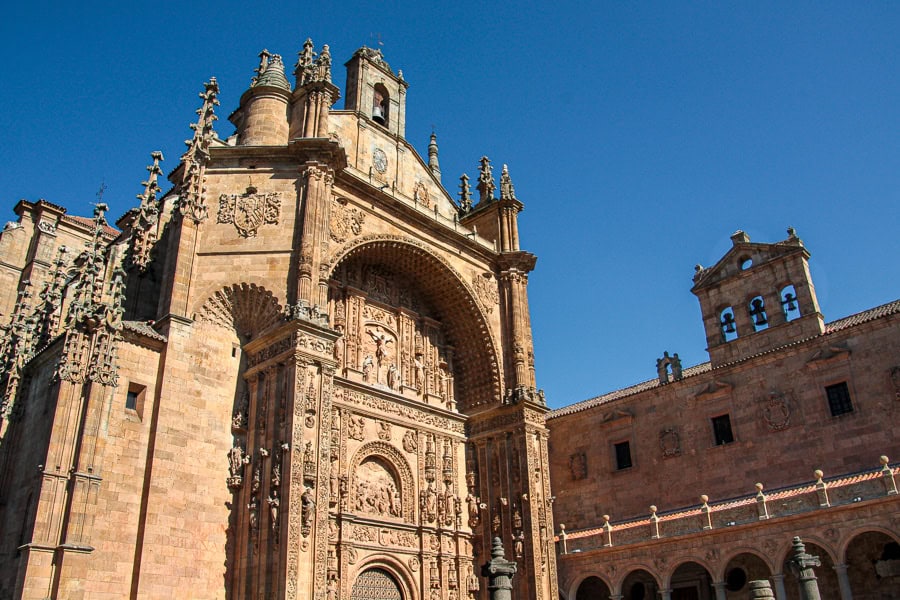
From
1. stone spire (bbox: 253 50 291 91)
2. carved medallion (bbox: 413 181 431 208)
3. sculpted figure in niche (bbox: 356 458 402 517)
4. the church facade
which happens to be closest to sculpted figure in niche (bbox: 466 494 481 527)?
the church facade

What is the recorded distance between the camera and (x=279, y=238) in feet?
57.5

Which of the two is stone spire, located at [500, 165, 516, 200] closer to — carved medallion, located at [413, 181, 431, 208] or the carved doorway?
carved medallion, located at [413, 181, 431, 208]

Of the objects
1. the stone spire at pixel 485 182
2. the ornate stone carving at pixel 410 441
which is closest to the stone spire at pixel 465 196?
the stone spire at pixel 485 182

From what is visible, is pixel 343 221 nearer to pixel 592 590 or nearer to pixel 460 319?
pixel 460 319

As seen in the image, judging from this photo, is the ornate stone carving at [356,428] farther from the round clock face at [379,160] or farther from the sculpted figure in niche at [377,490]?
the round clock face at [379,160]

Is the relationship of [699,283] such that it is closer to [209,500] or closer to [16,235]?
[209,500]

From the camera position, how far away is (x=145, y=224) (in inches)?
711

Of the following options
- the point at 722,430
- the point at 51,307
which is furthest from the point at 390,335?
the point at 722,430

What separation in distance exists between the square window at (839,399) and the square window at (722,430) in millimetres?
3372

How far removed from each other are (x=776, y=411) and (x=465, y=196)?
12.8 m

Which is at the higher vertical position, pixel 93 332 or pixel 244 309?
pixel 244 309

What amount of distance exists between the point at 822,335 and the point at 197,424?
18952 millimetres

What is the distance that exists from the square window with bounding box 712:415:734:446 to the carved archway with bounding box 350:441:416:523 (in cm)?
1162

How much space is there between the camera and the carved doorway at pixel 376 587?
17578mm
